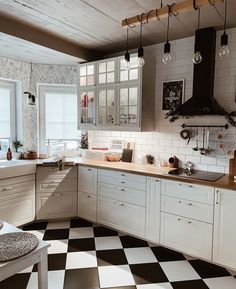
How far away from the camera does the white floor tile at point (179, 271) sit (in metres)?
2.16

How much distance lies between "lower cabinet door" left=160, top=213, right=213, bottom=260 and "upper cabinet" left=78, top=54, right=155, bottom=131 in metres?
1.18

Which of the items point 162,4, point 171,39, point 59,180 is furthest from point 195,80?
point 59,180

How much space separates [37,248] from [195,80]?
7.62ft

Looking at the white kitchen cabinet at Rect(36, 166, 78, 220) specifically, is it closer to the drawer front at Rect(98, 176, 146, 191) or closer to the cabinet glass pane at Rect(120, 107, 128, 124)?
the drawer front at Rect(98, 176, 146, 191)

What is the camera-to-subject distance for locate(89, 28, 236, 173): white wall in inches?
106

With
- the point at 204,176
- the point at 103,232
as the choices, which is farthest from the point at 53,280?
the point at 204,176

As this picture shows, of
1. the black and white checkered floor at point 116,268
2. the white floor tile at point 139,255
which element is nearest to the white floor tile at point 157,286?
the black and white checkered floor at point 116,268

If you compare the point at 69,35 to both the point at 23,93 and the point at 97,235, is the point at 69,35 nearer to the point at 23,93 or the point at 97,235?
the point at 23,93

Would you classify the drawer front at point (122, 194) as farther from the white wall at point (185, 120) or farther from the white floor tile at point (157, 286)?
the white floor tile at point (157, 286)

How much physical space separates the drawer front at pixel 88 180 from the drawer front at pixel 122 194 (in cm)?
11

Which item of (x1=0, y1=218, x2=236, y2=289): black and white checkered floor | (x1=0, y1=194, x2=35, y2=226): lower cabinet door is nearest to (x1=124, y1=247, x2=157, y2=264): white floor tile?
(x1=0, y1=218, x2=236, y2=289): black and white checkered floor

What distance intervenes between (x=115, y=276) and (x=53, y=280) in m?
0.54

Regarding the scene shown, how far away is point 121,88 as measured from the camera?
318 centimetres

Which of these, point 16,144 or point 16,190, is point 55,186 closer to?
point 16,190
